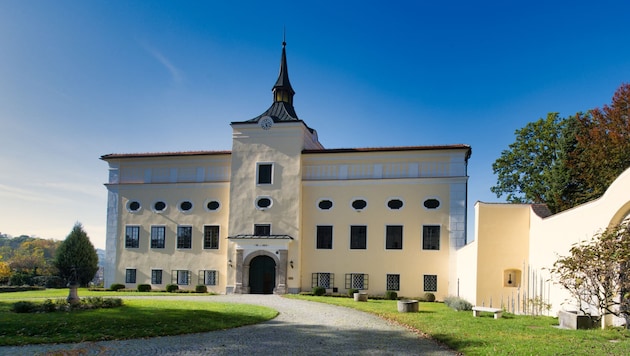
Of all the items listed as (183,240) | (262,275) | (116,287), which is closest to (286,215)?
(262,275)

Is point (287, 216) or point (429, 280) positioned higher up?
point (287, 216)

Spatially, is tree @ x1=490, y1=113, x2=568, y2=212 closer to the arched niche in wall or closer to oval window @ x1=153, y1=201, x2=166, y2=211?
the arched niche in wall

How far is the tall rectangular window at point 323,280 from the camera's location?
29.0m

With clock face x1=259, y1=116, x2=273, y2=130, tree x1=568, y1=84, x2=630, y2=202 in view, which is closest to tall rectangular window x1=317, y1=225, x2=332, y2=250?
clock face x1=259, y1=116, x2=273, y2=130

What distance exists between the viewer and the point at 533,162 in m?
35.8

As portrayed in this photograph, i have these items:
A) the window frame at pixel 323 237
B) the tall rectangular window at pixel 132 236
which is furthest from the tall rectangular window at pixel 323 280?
the tall rectangular window at pixel 132 236

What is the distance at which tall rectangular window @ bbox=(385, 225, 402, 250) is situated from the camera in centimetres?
2855

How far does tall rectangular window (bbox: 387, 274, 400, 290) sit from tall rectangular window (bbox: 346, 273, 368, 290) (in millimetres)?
1283

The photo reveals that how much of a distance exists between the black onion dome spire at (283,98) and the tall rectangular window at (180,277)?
415 inches

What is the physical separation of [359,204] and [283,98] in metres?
9.18

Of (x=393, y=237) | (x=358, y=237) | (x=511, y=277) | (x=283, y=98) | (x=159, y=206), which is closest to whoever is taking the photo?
(x=511, y=277)

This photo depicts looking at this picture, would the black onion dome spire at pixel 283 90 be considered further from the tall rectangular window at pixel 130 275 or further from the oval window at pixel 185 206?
the tall rectangular window at pixel 130 275

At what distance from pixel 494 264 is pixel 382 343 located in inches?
424

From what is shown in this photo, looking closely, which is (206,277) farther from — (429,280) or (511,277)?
(511,277)
